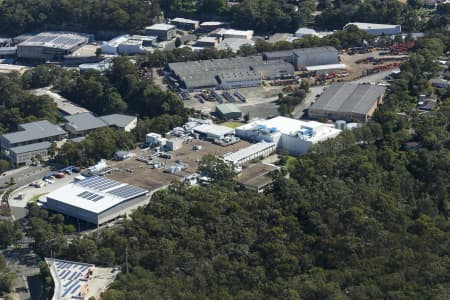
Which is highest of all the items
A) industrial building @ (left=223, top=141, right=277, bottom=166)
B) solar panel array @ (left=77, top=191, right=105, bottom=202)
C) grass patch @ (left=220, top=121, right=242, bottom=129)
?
industrial building @ (left=223, top=141, right=277, bottom=166)

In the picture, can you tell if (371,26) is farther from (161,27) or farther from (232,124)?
(232,124)

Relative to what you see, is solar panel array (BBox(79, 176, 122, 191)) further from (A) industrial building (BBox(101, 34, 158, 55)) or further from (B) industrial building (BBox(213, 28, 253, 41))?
(B) industrial building (BBox(213, 28, 253, 41))

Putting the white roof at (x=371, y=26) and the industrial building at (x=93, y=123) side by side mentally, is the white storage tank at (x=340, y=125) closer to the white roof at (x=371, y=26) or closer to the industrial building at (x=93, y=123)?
the industrial building at (x=93, y=123)

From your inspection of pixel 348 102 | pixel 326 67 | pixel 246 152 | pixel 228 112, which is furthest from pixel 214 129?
pixel 326 67

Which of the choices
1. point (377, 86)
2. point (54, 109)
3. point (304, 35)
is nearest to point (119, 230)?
point (54, 109)

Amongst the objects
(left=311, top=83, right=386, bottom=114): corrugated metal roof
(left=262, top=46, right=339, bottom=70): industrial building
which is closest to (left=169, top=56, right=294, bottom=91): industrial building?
(left=262, top=46, right=339, bottom=70): industrial building

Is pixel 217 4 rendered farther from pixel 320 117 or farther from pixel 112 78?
pixel 320 117

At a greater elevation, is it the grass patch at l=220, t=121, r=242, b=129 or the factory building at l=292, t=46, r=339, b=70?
the factory building at l=292, t=46, r=339, b=70

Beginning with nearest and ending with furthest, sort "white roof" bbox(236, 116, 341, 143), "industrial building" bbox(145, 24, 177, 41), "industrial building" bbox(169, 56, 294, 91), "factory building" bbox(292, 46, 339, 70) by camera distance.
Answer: "white roof" bbox(236, 116, 341, 143)
"industrial building" bbox(169, 56, 294, 91)
"factory building" bbox(292, 46, 339, 70)
"industrial building" bbox(145, 24, 177, 41)
